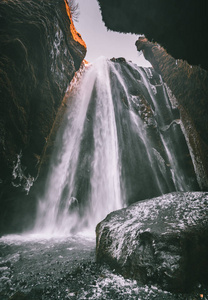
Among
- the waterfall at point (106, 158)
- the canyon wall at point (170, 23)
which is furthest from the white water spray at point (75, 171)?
the canyon wall at point (170, 23)

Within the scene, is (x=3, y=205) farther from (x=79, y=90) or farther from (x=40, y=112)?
(x=79, y=90)

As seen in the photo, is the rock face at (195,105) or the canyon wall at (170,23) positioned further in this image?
the rock face at (195,105)

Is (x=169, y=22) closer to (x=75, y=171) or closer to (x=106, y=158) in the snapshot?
(x=106, y=158)

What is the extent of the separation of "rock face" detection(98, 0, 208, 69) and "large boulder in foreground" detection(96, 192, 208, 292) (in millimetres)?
4449

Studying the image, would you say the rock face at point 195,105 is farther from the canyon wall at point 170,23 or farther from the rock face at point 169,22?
the rock face at point 169,22

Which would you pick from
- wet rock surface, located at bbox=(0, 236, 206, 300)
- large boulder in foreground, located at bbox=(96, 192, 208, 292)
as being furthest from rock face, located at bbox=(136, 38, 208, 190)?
wet rock surface, located at bbox=(0, 236, 206, 300)

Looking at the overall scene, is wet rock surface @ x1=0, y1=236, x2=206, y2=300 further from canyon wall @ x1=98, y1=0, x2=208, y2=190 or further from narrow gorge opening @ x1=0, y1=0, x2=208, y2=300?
canyon wall @ x1=98, y1=0, x2=208, y2=190

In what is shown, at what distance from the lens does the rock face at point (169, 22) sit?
148 inches

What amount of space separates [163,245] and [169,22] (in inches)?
225

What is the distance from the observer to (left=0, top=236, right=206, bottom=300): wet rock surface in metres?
2.45

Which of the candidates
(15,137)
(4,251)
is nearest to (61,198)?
(4,251)

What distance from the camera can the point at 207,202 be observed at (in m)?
3.88

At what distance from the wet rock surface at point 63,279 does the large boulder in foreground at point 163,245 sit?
18 centimetres

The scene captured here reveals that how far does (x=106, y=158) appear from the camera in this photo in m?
9.70
